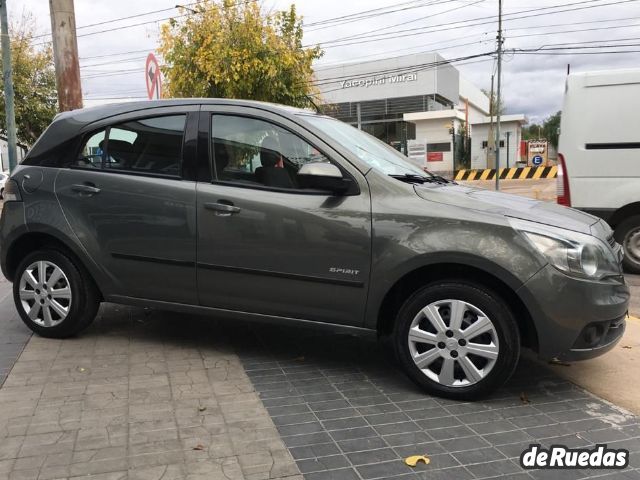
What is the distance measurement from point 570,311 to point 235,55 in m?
12.5

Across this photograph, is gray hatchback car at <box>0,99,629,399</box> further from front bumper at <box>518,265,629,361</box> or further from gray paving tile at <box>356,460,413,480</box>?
gray paving tile at <box>356,460,413,480</box>

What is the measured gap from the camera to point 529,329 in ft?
11.4

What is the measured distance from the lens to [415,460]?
2.84 m

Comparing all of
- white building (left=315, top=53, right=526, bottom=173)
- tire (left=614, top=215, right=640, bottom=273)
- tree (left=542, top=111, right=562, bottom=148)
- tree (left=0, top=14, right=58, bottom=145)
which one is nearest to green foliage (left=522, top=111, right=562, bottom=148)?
tree (left=542, top=111, right=562, bottom=148)

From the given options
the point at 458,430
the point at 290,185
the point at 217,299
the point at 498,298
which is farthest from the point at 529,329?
the point at 217,299

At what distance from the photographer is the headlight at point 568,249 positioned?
332 centimetres

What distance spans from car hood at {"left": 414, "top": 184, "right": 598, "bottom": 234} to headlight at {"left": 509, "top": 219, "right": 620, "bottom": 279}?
0.24 ft

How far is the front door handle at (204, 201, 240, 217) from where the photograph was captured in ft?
12.9

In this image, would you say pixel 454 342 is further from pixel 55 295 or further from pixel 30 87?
pixel 30 87

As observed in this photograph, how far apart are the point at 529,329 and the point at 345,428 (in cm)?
124

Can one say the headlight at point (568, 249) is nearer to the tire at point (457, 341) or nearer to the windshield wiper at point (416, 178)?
the tire at point (457, 341)

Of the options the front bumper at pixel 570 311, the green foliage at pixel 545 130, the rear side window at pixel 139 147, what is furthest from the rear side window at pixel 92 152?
the green foliage at pixel 545 130

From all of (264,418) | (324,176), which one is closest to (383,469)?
(264,418)

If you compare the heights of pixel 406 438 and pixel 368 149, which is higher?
pixel 368 149
